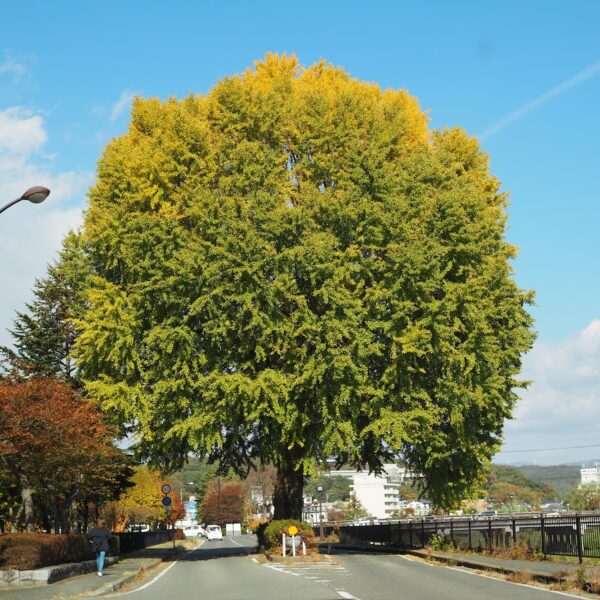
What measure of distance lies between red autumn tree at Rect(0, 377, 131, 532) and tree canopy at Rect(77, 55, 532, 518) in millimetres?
1311

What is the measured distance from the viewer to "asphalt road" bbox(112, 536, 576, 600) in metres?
15.2

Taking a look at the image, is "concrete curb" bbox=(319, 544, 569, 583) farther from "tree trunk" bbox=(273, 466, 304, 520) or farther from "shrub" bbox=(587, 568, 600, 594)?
"tree trunk" bbox=(273, 466, 304, 520)

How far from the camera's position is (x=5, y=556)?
20969mm

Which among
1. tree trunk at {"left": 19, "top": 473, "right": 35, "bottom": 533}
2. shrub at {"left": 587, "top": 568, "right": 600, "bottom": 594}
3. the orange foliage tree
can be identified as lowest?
shrub at {"left": 587, "top": 568, "right": 600, "bottom": 594}

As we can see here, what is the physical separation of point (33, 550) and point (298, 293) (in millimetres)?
13111

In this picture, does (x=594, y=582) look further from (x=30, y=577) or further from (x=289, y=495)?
(x=289, y=495)

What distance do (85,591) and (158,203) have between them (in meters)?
16.1

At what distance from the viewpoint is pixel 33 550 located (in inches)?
851

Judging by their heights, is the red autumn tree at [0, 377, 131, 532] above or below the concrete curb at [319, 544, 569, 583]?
above

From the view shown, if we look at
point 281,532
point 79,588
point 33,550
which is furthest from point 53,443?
point 281,532

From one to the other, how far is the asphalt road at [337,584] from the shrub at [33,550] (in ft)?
9.87

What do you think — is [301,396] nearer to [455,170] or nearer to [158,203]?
[158,203]

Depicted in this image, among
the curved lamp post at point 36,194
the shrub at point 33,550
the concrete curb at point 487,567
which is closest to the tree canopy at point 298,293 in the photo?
A: the concrete curb at point 487,567

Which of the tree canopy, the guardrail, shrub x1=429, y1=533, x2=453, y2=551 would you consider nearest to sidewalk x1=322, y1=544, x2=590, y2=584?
the guardrail
